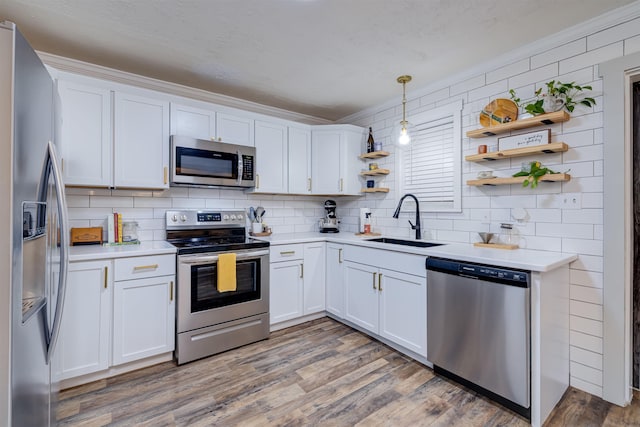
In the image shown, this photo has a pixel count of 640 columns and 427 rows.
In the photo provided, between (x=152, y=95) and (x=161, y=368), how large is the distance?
224 cm

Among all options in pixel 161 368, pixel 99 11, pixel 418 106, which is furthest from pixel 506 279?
pixel 99 11

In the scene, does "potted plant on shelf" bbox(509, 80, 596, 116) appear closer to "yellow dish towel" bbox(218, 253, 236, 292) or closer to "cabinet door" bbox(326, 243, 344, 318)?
"cabinet door" bbox(326, 243, 344, 318)

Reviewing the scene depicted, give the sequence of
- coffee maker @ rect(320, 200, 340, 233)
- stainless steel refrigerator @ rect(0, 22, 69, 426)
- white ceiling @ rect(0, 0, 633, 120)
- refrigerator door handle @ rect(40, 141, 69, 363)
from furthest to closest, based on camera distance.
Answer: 1. coffee maker @ rect(320, 200, 340, 233)
2. white ceiling @ rect(0, 0, 633, 120)
3. refrigerator door handle @ rect(40, 141, 69, 363)
4. stainless steel refrigerator @ rect(0, 22, 69, 426)

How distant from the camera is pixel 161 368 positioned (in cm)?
232

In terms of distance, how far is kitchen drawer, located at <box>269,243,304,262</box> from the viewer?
2914mm

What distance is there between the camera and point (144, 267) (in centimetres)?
224

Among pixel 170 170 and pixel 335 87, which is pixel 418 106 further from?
pixel 170 170

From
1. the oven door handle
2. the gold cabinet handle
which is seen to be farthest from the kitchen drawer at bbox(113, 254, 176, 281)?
the oven door handle

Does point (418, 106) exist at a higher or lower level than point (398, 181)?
higher

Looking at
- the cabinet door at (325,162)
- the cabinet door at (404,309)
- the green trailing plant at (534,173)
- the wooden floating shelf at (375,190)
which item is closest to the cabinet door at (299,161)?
the cabinet door at (325,162)

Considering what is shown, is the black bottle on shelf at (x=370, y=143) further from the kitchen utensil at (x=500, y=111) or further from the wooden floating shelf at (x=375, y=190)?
the kitchen utensil at (x=500, y=111)

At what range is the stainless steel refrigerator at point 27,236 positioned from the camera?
95cm

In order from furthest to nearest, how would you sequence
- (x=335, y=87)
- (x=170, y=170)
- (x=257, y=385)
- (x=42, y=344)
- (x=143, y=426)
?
(x=335, y=87) → (x=170, y=170) → (x=257, y=385) → (x=143, y=426) → (x=42, y=344)

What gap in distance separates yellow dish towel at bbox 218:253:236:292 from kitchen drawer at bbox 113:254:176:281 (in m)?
0.35
